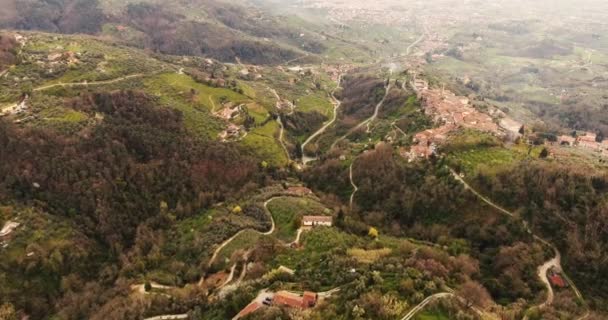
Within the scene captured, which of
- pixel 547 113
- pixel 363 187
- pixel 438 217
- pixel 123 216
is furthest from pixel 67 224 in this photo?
pixel 547 113

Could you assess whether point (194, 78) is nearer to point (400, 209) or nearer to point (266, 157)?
point (266, 157)

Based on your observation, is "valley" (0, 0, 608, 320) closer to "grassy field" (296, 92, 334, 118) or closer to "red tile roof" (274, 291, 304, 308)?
"red tile roof" (274, 291, 304, 308)

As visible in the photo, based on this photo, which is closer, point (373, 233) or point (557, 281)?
point (557, 281)

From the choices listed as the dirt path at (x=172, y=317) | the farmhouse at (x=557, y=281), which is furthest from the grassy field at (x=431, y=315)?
the dirt path at (x=172, y=317)

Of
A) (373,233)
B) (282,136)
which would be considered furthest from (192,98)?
(373,233)

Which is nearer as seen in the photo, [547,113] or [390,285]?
[390,285]

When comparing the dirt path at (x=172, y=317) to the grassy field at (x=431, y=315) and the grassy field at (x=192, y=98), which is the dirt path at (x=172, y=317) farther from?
the grassy field at (x=192, y=98)

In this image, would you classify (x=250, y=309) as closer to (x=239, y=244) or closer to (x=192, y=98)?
(x=239, y=244)
